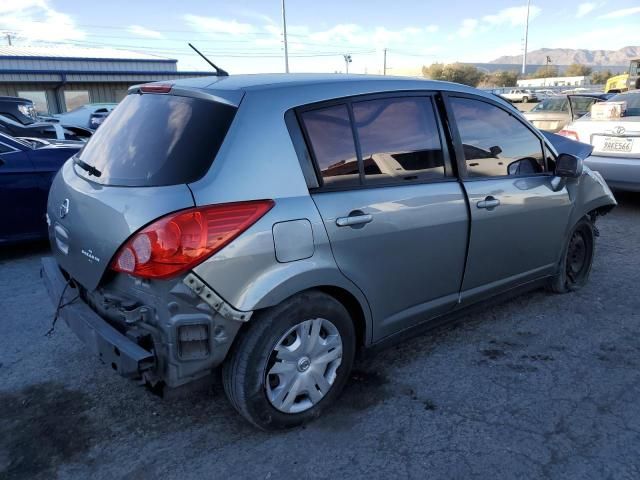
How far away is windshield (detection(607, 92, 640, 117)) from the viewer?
755 centimetres

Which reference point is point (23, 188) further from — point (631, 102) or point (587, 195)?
point (631, 102)

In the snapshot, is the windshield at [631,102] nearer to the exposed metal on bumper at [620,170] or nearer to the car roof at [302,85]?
the exposed metal on bumper at [620,170]

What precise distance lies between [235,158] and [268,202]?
0.79 feet

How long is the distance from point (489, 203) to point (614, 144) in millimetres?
4842

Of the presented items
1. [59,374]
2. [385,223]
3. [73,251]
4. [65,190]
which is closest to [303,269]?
[385,223]

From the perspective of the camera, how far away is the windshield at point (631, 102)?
24.8 ft

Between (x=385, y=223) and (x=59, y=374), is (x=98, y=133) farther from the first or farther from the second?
(x=385, y=223)

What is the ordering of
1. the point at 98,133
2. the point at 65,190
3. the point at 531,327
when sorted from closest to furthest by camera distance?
the point at 65,190, the point at 98,133, the point at 531,327

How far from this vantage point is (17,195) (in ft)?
17.2

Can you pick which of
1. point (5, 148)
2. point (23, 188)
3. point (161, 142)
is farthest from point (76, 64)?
point (161, 142)

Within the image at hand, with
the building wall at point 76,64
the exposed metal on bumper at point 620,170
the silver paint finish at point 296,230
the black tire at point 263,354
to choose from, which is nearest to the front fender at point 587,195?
the silver paint finish at point 296,230

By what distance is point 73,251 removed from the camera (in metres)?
2.65

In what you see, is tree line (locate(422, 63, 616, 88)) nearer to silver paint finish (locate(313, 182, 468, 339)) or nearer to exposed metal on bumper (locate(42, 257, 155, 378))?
silver paint finish (locate(313, 182, 468, 339))

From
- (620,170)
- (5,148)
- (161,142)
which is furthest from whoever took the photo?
(620,170)
